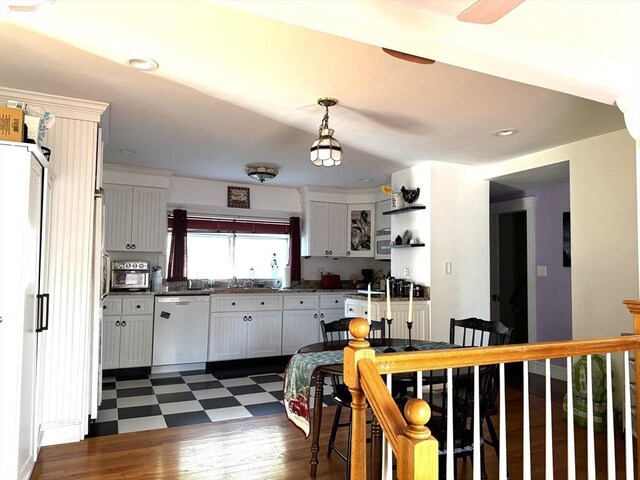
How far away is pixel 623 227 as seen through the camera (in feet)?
11.0

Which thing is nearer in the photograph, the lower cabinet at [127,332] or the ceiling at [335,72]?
the ceiling at [335,72]

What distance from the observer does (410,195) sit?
4598 mm

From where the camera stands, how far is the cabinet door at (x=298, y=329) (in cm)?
552

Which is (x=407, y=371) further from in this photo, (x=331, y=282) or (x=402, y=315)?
(x=331, y=282)

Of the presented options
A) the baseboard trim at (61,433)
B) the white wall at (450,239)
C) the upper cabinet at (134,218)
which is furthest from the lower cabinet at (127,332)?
the white wall at (450,239)

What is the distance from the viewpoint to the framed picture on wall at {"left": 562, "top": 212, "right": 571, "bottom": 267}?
193 inches

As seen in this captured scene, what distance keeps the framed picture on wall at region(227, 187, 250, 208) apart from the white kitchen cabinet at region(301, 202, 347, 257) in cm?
85

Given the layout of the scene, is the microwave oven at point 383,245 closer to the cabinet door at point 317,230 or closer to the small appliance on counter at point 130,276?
the cabinet door at point 317,230

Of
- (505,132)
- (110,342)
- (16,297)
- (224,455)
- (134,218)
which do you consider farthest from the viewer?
(134,218)

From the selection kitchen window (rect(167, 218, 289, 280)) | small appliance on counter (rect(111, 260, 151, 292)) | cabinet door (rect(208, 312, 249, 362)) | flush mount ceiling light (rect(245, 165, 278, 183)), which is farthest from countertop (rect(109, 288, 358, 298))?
flush mount ceiling light (rect(245, 165, 278, 183))

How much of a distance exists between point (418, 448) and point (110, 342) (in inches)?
174

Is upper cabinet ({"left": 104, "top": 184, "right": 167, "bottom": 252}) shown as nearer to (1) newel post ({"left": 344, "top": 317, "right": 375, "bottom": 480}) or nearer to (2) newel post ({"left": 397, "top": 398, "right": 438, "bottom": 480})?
(1) newel post ({"left": 344, "top": 317, "right": 375, "bottom": 480})

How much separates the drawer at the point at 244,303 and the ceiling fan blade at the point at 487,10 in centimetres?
433

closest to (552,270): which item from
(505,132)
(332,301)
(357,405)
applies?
(505,132)
